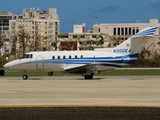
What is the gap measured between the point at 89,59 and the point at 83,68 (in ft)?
3.05

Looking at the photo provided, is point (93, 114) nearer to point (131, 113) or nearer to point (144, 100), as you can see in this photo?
point (131, 113)

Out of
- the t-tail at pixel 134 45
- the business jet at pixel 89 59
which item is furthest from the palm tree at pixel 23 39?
the t-tail at pixel 134 45

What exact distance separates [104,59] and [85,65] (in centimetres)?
160

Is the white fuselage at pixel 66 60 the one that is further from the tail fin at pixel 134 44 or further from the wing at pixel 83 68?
the tail fin at pixel 134 44

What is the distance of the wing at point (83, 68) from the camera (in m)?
43.3

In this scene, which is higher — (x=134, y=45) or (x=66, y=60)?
(x=134, y=45)

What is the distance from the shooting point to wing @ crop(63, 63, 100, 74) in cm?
4334

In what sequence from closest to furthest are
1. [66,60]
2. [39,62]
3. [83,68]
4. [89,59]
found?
[83,68] → [89,59] → [66,60] → [39,62]

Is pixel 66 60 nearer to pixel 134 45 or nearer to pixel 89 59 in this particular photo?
pixel 89 59

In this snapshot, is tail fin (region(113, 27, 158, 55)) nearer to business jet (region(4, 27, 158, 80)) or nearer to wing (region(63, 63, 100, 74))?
business jet (region(4, 27, 158, 80))

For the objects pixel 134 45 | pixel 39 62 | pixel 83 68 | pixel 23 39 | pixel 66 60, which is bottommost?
pixel 83 68

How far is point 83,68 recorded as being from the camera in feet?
144

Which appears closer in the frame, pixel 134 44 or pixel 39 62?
pixel 134 44

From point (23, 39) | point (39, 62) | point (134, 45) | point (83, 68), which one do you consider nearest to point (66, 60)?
point (83, 68)
